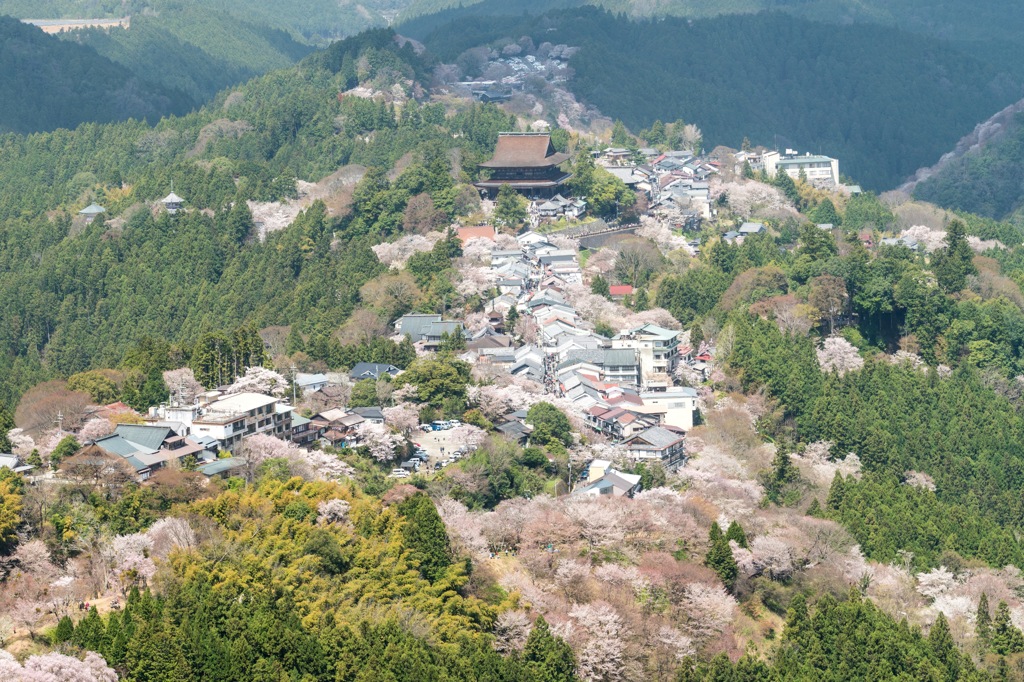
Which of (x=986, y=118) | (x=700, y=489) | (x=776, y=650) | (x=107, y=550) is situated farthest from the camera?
(x=986, y=118)

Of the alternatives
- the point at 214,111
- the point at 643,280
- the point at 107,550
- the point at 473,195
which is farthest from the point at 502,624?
the point at 214,111

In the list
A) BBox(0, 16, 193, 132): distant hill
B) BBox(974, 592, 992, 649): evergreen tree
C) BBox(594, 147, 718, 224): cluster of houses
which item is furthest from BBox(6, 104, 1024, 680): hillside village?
BBox(0, 16, 193, 132): distant hill

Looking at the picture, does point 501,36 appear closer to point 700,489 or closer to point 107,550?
point 700,489

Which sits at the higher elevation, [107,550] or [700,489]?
[107,550]

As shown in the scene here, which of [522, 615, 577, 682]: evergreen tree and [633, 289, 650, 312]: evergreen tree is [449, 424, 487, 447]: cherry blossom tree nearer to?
[522, 615, 577, 682]: evergreen tree

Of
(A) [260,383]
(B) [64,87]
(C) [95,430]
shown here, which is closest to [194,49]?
(B) [64,87]

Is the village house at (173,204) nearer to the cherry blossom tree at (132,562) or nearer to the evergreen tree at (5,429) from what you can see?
the evergreen tree at (5,429)
